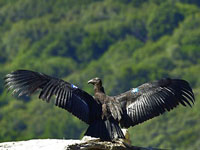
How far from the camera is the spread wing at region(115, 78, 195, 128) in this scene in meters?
13.2

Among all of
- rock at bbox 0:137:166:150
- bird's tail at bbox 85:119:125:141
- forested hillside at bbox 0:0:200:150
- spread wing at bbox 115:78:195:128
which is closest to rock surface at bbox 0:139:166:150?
rock at bbox 0:137:166:150

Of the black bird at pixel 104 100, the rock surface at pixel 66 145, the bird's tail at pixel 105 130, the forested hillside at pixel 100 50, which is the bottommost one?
the rock surface at pixel 66 145

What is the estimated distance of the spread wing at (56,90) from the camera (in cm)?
1289

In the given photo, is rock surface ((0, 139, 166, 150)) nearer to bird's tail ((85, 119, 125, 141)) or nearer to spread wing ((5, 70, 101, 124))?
bird's tail ((85, 119, 125, 141))

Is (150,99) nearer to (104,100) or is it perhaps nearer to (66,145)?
(104,100)

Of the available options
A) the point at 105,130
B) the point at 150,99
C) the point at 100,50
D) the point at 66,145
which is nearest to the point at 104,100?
the point at 105,130

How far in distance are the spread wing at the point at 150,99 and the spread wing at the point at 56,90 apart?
525 millimetres

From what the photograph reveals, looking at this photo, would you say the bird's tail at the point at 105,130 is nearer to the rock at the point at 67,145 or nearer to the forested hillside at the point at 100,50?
the rock at the point at 67,145

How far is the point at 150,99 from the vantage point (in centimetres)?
1329

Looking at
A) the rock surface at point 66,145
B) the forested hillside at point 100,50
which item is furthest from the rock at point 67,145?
the forested hillside at point 100,50

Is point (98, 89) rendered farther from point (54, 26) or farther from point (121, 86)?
point (54, 26)

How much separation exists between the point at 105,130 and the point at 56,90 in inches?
A: 37.4

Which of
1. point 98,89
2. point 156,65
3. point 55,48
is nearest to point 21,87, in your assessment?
point 98,89

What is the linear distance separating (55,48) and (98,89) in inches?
2581
